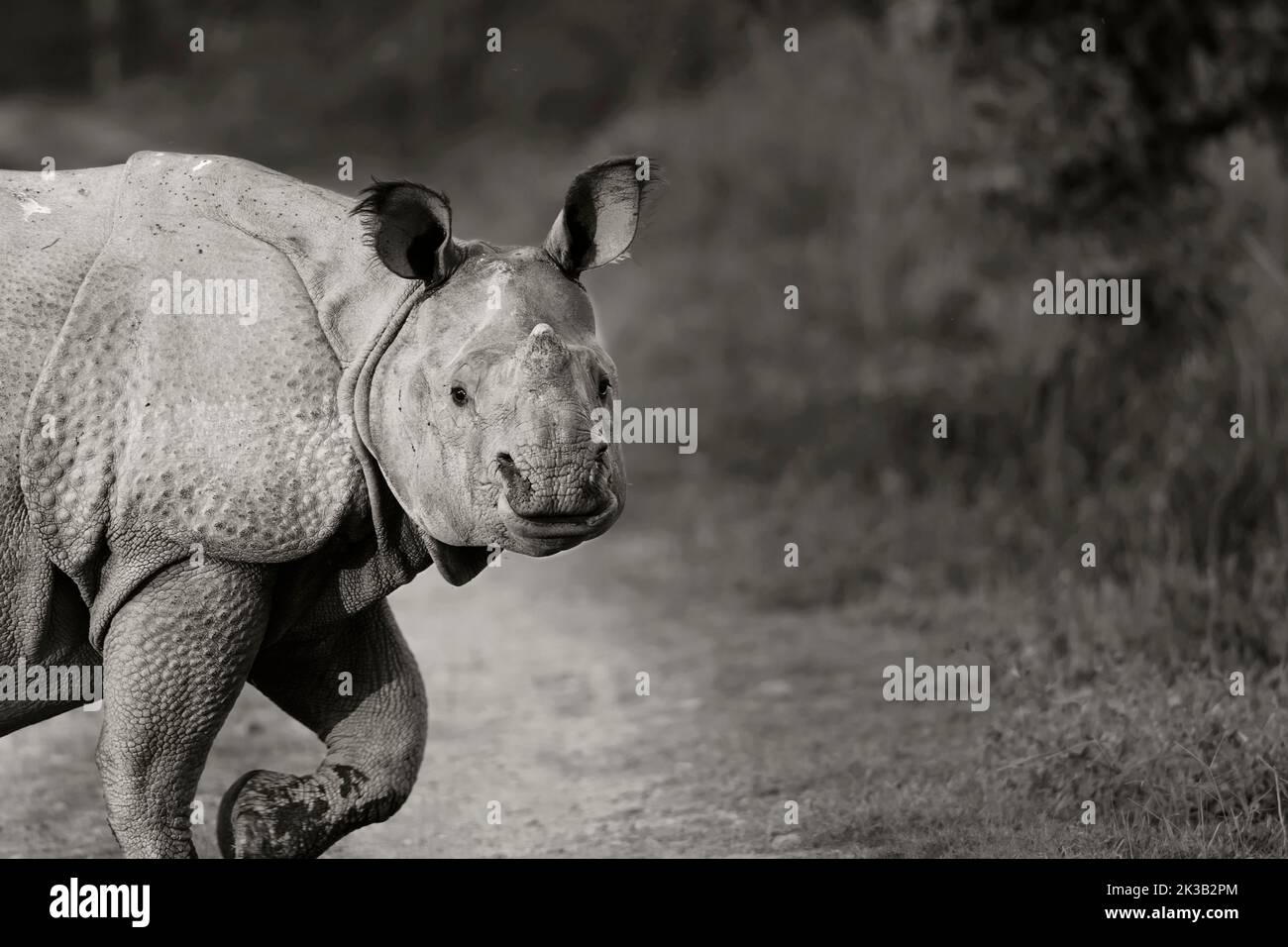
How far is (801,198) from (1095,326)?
6.40 meters

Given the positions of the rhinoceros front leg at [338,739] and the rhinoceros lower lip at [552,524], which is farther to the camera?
the rhinoceros front leg at [338,739]

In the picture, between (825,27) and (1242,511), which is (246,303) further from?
(825,27)

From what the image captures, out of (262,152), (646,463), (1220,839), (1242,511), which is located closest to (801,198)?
(646,463)

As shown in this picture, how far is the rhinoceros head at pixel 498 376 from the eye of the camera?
3611 millimetres

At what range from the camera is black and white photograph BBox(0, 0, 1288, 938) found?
3.88m

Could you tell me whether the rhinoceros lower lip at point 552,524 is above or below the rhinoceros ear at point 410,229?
below

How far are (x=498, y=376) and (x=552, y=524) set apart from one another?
12.6 inches

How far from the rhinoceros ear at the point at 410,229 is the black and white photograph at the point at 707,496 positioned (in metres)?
0.01

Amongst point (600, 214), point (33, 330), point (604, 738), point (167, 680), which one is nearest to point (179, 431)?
point (33, 330)

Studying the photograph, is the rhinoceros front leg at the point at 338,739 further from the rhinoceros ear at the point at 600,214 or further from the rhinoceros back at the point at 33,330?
the rhinoceros ear at the point at 600,214

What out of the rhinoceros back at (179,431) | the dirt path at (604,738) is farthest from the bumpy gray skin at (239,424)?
the dirt path at (604,738)

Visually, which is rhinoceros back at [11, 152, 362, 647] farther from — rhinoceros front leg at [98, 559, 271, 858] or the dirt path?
the dirt path

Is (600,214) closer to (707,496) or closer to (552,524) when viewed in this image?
A: (552,524)

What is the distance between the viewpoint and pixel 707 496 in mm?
10344
